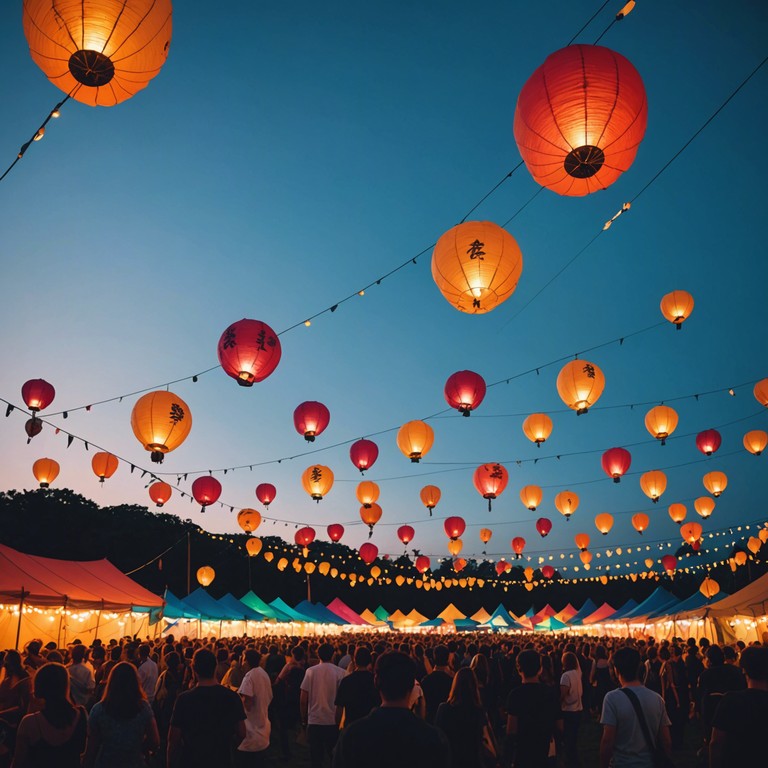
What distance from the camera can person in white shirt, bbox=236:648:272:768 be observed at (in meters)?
5.14

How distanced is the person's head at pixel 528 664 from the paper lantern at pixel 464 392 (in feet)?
18.2

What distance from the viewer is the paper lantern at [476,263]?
21.0 feet

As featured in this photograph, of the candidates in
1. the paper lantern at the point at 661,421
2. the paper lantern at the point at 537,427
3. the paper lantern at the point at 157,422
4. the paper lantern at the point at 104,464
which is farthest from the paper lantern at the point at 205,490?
the paper lantern at the point at 661,421

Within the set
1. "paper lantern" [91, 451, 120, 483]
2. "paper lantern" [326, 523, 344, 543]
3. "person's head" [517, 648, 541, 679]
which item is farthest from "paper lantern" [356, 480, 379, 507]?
"person's head" [517, 648, 541, 679]

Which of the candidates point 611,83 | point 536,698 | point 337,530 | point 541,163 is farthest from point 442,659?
point 337,530

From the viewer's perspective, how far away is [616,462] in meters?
12.8

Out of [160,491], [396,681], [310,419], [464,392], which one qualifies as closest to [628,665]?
[396,681]

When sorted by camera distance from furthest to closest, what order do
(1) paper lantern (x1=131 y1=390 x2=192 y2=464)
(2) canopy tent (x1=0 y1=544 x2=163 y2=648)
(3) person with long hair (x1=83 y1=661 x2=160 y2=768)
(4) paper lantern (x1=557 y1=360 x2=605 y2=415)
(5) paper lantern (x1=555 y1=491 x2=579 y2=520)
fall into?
(5) paper lantern (x1=555 y1=491 x2=579 y2=520), (2) canopy tent (x1=0 y1=544 x2=163 y2=648), (4) paper lantern (x1=557 y1=360 x2=605 y2=415), (1) paper lantern (x1=131 y1=390 x2=192 y2=464), (3) person with long hair (x1=83 y1=661 x2=160 y2=768)

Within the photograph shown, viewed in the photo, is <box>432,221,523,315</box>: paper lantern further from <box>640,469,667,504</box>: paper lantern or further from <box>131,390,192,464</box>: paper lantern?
<box>640,469,667,504</box>: paper lantern

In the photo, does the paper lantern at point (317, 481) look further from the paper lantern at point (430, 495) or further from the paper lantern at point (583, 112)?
the paper lantern at point (583, 112)

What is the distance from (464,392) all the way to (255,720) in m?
5.66

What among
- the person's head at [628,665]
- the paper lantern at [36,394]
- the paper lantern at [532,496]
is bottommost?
the person's head at [628,665]

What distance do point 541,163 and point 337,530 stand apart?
18121 mm

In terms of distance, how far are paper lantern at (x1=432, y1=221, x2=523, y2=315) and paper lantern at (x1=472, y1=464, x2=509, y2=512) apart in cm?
691
